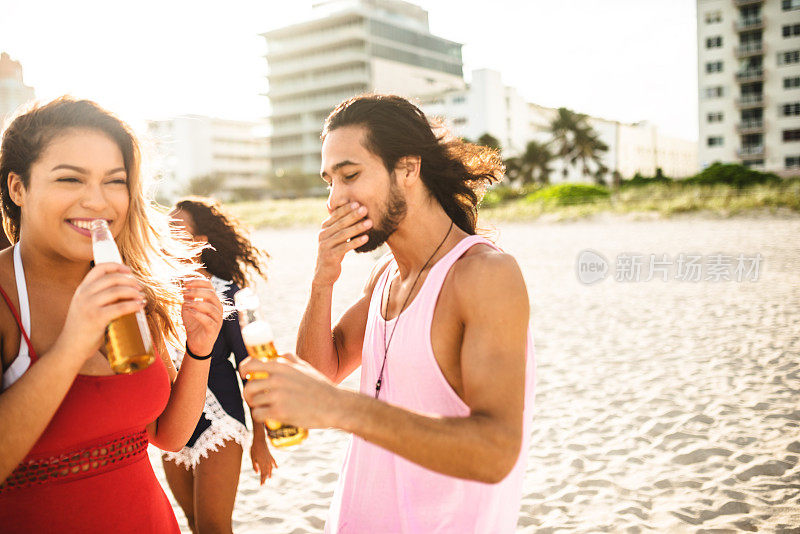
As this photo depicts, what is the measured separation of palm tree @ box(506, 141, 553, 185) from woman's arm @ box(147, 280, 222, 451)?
64.1m

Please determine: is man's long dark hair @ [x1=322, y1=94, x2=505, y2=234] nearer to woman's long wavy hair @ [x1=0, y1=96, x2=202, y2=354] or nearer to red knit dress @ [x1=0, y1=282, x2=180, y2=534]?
woman's long wavy hair @ [x1=0, y1=96, x2=202, y2=354]

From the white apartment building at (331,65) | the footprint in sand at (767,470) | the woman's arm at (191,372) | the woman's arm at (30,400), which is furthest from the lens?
the white apartment building at (331,65)

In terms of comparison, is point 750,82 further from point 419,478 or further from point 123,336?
point 123,336

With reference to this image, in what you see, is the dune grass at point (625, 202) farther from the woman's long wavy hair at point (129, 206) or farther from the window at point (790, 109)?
the window at point (790, 109)

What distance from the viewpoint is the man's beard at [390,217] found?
2359 millimetres

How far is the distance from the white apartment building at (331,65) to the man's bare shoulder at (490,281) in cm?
8478

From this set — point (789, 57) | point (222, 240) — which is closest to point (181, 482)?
point (222, 240)

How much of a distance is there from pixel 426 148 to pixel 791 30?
7361 centimetres

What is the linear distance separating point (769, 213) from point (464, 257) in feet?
105

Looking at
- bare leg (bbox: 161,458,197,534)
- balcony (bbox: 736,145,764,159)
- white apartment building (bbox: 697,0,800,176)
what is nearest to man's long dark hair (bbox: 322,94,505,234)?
bare leg (bbox: 161,458,197,534)

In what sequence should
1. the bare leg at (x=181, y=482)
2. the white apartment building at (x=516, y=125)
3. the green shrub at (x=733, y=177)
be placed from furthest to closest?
the white apartment building at (x=516, y=125) → the green shrub at (x=733, y=177) → the bare leg at (x=181, y=482)

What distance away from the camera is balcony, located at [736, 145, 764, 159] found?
61.5 metres

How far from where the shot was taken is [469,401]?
1.80 m

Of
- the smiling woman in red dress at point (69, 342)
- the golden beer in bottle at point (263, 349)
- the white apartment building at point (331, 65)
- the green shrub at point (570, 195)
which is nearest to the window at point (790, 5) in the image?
the green shrub at point (570, 195)
